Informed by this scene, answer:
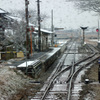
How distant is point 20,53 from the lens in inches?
760

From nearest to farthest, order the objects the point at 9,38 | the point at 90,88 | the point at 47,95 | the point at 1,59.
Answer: the point at 47,95, the point at 90,88, the point at 1,59, the point at 9,38

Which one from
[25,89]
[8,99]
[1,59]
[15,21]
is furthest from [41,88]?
[15,21]

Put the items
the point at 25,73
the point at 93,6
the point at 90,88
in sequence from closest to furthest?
the point at 90,88
the point at 25,73
the point at 93,6

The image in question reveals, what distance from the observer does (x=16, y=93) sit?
8500mm

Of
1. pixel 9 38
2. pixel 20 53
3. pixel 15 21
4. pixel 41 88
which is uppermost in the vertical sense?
pixel 15 21

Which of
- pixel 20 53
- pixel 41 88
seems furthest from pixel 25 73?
pixel 20 53

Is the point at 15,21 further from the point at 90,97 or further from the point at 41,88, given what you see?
the point at 90,97

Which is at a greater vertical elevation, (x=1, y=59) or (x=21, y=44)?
(x=21, y=44)

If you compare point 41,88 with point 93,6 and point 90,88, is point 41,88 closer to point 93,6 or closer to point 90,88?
point 90,88

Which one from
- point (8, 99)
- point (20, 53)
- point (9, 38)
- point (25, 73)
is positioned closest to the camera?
point (8, 99)

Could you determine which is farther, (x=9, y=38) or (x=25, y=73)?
(x=9, y=38)

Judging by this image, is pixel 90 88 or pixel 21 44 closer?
pixel 90 88

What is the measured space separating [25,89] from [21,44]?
12.2 m

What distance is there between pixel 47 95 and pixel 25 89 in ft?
4.64
